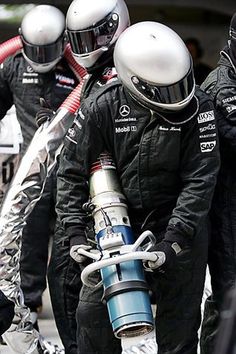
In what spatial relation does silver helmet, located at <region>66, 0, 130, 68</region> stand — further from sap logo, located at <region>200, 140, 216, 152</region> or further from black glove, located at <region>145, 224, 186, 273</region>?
black glove, located at <region>145, 224, 186, 273</region>

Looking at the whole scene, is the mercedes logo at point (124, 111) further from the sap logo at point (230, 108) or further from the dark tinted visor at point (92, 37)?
the dark tinted visor at point (92, 37)

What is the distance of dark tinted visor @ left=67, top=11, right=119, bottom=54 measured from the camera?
5.23 metres

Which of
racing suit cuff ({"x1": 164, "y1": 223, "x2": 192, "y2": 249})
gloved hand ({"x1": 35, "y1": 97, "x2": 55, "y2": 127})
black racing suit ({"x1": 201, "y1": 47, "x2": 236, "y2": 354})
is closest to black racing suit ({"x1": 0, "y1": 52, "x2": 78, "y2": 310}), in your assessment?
gloved hand ({"x1": 35, "y1": 97, "x2": 55, "y2": 127})

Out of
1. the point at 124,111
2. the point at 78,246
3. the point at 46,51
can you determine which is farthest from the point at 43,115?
the point at 78,246

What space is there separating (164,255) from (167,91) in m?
0.63

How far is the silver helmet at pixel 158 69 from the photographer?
4613 millimetres

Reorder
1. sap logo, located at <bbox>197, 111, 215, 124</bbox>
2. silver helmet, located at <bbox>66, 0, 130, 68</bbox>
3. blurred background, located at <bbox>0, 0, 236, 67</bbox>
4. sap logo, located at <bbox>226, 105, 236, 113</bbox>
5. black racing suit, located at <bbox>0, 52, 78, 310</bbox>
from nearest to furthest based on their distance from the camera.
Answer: sap logo, located at <bbox>197, 111, 215, 124</bbox> < sap logo, located at <bbox>226, 105, 236, 113</bbox> < silver helmet, located at <bbox>66, 0, 130, 68</bbox> < black racing suit, located at <bbox>0, 52, 78, 310</bbox> < blurred background, located at <bbox>0, 0, 236, 67</bbox>

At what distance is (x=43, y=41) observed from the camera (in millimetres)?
6254

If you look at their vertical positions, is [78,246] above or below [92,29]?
below

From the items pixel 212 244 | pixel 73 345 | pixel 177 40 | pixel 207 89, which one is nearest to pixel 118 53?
pixel 177 40

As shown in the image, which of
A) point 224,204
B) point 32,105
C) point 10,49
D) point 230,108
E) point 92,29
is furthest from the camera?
point 10,49

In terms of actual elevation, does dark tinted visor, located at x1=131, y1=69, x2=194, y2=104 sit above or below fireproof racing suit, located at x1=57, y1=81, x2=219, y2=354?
above

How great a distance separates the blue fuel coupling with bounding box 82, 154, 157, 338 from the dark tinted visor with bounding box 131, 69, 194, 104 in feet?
1.41

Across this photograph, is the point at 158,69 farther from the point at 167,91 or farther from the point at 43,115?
the point at 43,115
